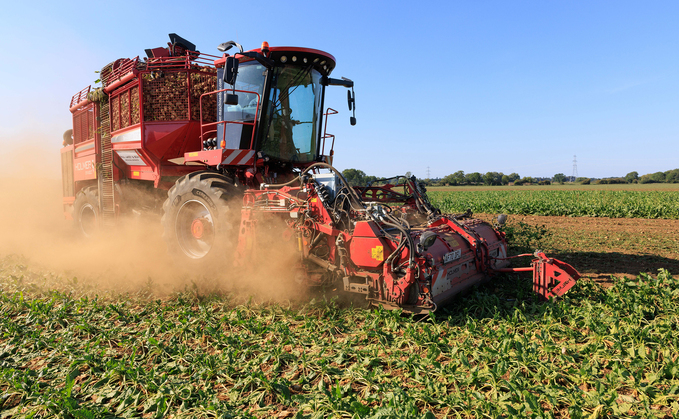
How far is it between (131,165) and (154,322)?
3.99 metres

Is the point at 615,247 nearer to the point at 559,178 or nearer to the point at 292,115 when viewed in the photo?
the point at 292,115

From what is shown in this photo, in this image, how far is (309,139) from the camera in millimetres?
6309

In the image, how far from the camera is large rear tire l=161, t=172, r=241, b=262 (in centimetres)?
499

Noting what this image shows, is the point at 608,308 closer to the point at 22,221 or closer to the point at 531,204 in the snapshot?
the point at 531,204

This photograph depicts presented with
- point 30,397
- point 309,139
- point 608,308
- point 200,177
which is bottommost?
point 30,397

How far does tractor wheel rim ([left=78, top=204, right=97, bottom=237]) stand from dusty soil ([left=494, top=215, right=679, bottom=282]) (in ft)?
31.2

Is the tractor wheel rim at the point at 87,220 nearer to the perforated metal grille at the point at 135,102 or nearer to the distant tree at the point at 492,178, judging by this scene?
the perforated metal grille at the point at 135,102

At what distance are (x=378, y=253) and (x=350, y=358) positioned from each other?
1.11 metres

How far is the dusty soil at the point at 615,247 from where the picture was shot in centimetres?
644

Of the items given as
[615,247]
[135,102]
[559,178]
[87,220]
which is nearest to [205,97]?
[135,102]

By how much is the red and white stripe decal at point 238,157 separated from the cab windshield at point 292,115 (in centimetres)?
21

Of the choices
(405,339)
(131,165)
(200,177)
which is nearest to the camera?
(405,339)

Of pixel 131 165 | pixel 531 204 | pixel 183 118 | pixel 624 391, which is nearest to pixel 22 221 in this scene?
pixel 131 165

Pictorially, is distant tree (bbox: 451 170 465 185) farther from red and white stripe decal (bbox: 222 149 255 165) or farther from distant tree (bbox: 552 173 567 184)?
red and white stripe decal (bbox: 222 149 255 165)
